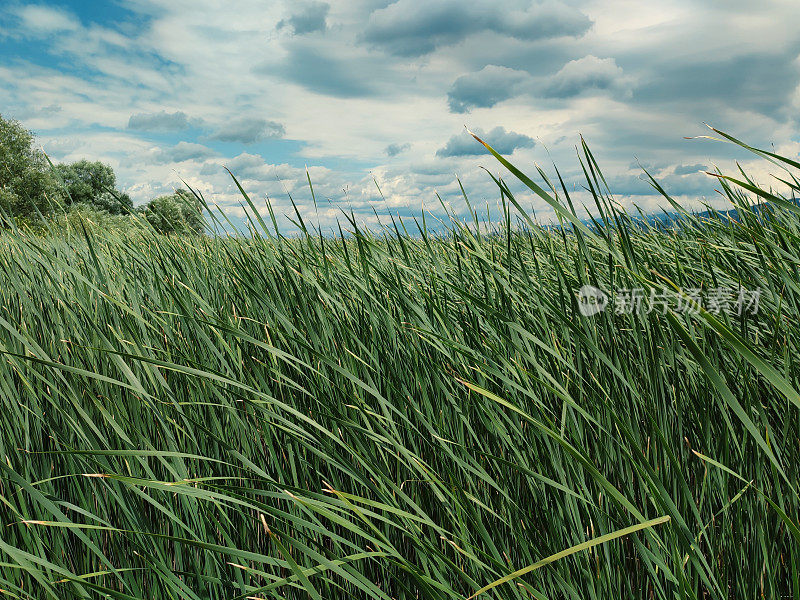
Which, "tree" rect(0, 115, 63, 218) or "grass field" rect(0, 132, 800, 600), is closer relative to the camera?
"grass field" rect(0, 132, 800, 600)

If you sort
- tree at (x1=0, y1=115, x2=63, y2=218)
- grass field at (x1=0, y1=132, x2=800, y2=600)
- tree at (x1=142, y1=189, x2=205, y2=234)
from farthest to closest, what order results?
tree at (x1=0, y1=115, x2=63, y2=218), tree at (x1=142, y1=189, x2=205, y2=234), grass field at (x1=0, y1=132, x2=800, y2=600)

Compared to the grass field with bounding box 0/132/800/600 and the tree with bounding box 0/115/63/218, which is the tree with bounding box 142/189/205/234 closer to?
the grass field with bounding box 0/132/800/600

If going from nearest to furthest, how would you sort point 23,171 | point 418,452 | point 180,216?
point 418,452, point 180,216, point 23,171

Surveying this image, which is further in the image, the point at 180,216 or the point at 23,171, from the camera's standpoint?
the point at 23,171

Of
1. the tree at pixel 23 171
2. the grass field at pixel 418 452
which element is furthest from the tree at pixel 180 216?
the tree at pixel 23 171

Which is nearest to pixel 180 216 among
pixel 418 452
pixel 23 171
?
pixel 418 452

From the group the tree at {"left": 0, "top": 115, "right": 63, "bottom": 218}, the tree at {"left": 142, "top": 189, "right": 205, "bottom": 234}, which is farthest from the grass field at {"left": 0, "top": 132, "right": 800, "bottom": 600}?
the tree at {"left": 0, "top": 115, "right": 63, "bottom": 218}

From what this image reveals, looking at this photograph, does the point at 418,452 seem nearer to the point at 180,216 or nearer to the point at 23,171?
the point at 180,216

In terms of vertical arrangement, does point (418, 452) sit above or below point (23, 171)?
below

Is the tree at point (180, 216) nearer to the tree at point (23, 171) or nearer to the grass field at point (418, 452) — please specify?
the grass field at point (418, 452)

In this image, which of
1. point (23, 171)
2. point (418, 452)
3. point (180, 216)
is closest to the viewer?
point (418, 452)

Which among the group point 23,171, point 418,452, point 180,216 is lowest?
point 418,452

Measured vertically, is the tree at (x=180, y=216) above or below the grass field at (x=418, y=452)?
above

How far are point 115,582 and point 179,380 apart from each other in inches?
24.3
